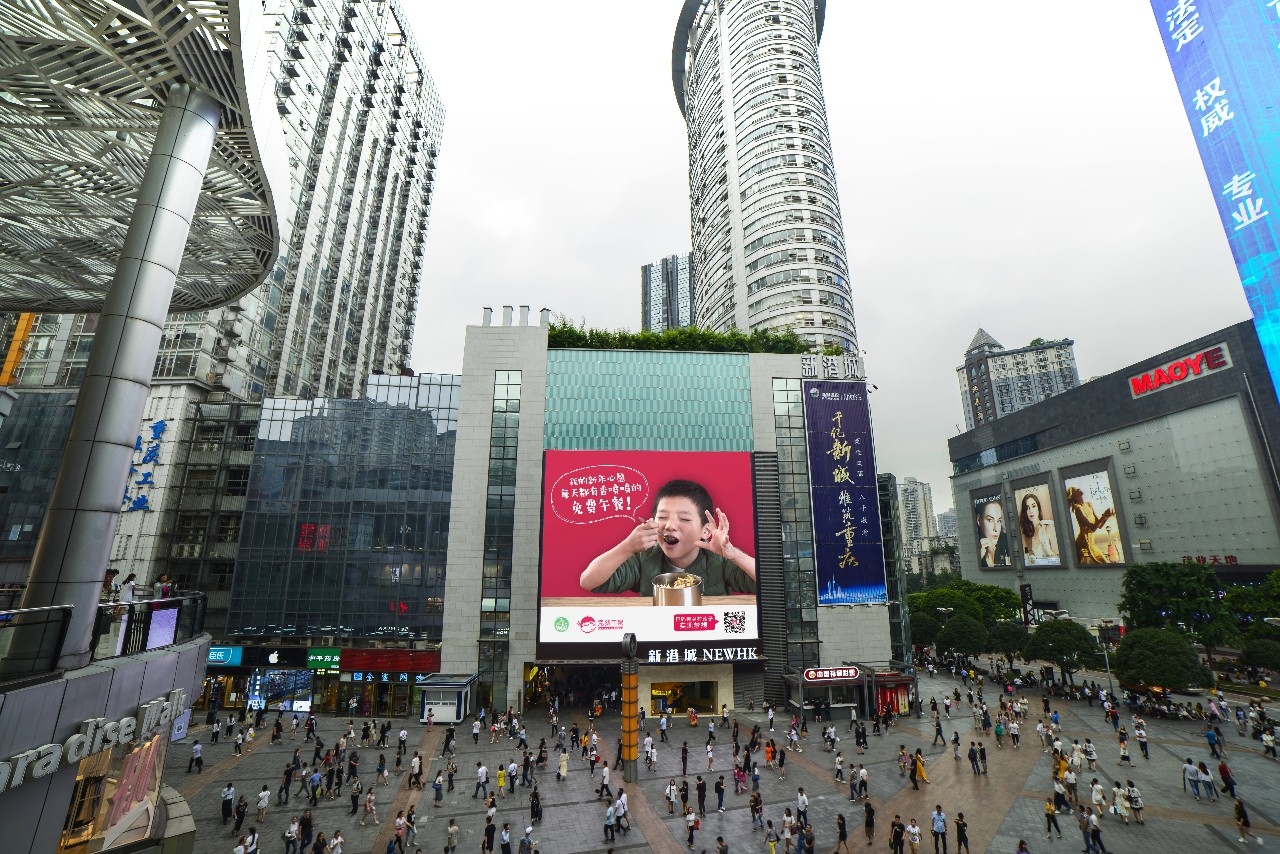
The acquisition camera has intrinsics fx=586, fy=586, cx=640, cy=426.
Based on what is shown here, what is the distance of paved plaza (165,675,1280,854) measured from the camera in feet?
66.9

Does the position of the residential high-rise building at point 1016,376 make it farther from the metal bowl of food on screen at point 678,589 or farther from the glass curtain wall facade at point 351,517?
the glass curtain wall facade at point 351,517

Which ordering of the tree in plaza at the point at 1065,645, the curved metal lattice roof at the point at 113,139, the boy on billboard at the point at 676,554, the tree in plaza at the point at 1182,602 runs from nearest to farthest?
the curved metal lattice roof at the point at 113,139 < the boy on billboard at the point at 676,554 < the tree in plaza at the point at 1065,645 < the tree in plaza at the point at 1182,602

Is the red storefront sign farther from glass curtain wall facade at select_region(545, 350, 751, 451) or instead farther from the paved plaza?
glass curtain wall facade at select_region(545, 350, 751, 451)

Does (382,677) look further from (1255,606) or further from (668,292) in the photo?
(668,292)

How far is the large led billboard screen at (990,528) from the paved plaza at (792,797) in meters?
62.6

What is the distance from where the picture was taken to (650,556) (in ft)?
132

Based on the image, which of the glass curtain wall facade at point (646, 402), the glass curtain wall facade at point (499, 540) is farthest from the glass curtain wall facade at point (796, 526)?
the glass curtain wall facade at point (499, 540)

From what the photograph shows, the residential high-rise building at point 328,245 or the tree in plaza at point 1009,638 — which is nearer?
the tree in plaza at point 1009,638

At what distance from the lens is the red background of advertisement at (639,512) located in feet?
131

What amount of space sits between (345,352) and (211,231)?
53117mm

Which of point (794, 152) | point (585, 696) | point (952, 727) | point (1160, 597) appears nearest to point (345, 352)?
point (585, 696)

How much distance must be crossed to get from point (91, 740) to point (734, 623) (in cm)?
3390

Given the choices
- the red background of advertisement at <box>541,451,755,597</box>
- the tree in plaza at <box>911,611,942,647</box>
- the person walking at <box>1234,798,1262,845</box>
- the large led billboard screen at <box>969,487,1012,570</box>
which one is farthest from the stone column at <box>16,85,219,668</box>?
the large led billboard screen at <box>969,487,1012,570</box>

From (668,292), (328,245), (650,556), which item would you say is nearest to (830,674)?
(650,556)
